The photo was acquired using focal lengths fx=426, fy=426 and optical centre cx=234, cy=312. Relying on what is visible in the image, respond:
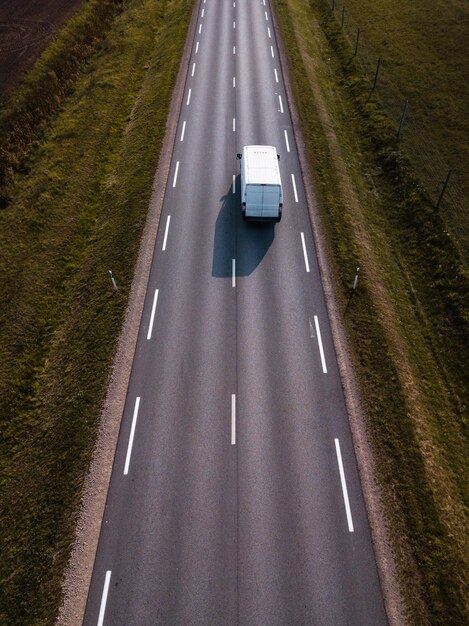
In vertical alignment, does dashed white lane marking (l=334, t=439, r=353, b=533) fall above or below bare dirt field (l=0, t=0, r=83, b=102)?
below

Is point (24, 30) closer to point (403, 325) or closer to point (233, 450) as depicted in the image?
point (403, 325)

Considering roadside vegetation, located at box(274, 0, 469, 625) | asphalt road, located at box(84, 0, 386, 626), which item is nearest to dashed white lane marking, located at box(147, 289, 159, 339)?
asphalt road, located at box(84, 0, 386, 626)

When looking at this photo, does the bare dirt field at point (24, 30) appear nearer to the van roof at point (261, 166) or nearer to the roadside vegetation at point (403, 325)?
the roadside vegetation at point (403, 325)

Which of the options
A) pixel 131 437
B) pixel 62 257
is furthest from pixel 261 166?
pixel 131 437

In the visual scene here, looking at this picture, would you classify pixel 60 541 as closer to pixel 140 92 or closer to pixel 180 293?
A: pixel 180 293

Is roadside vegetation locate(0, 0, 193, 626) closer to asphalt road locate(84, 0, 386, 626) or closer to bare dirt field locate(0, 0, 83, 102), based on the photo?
asphalt road locate(84, 0, 386, 626)

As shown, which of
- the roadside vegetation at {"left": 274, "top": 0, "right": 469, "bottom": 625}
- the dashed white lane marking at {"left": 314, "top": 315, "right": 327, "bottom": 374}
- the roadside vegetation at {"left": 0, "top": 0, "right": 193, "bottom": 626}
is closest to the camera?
the roadside vegetation at {"left": 274, "top": 0, "right": 469, "bottom": 625}
